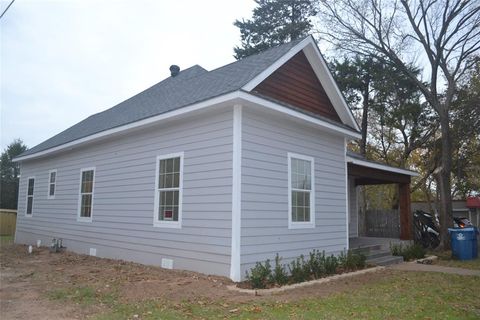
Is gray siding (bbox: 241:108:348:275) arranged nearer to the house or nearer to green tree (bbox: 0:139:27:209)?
the house

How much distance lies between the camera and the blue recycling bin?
12984mm

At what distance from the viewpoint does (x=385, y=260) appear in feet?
38.1

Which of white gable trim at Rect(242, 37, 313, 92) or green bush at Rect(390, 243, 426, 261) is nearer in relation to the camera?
white gable trim at Rect(242, 37, 313, 92)

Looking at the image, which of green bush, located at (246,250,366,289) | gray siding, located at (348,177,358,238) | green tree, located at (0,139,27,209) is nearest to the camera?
green bush, located at (246,250,366,289)

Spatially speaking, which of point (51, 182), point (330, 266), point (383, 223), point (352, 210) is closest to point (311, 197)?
point (330, 266)

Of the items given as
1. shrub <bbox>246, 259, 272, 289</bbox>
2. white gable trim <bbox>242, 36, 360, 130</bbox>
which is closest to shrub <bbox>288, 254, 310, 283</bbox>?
shrub <bbox>246, 259, 272, 289</bbox>

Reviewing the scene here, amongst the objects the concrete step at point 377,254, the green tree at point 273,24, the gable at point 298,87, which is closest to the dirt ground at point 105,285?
the concrete step at point 377,254

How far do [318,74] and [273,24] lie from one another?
1872 cm

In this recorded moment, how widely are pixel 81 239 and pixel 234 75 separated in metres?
7.44

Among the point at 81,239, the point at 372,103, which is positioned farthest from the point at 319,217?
the point at 372,103

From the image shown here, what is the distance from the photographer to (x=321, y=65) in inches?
426

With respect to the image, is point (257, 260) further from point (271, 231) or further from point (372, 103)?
point (372, 103)

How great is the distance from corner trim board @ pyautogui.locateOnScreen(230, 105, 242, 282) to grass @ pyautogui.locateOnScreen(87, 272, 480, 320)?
1.48 metres

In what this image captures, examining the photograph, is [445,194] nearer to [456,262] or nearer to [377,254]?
[456,262]
